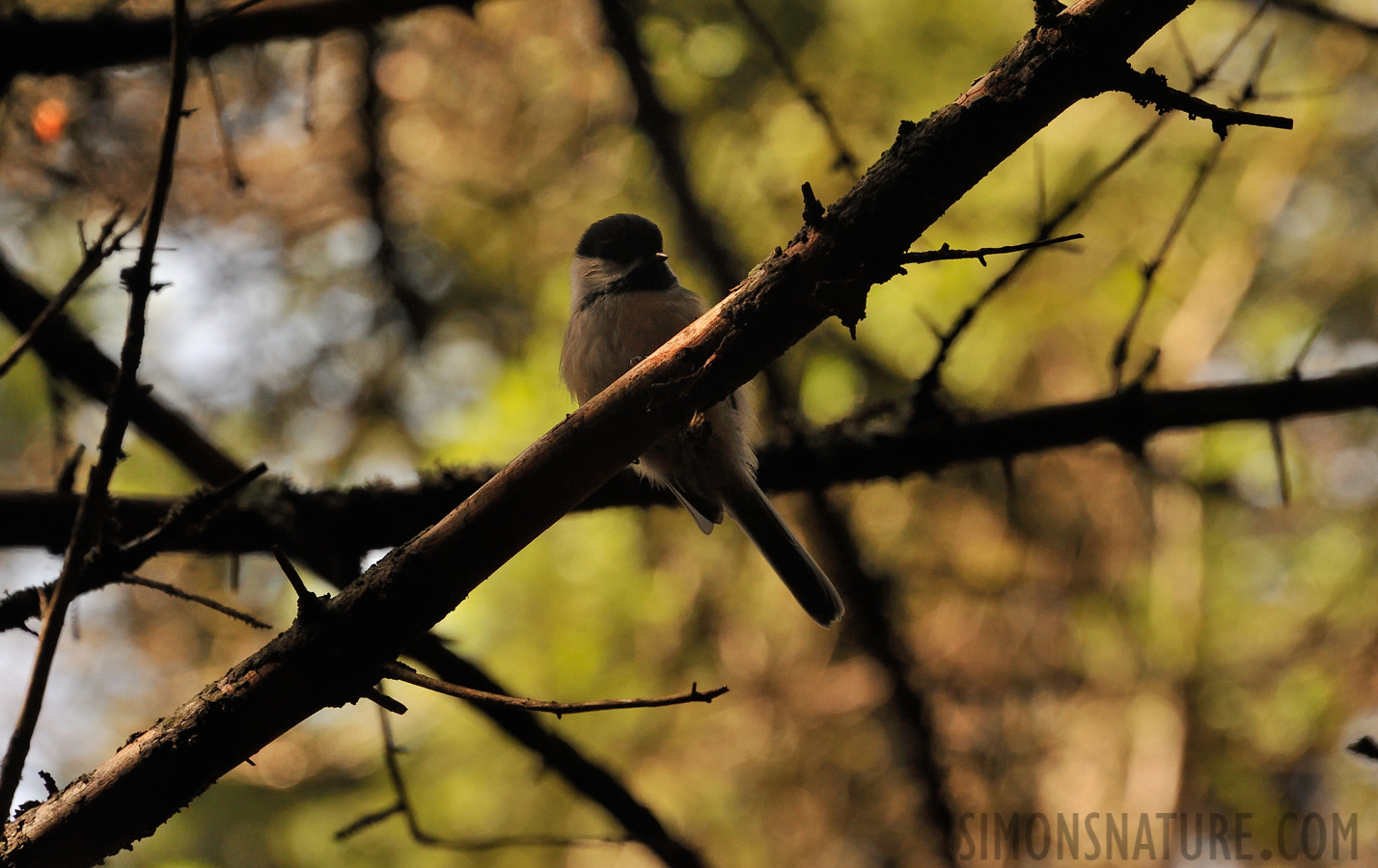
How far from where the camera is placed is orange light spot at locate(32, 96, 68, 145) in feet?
12.2

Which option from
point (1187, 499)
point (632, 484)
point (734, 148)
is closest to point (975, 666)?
point (1187, 499)

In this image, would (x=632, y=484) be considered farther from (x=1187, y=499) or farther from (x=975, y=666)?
(x=1187, y=499)

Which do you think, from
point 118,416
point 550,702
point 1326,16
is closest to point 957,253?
point 550,702

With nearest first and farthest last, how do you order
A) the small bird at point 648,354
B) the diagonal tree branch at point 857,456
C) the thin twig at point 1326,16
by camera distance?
1. the diagonal tree branch at point 857,456
2. the thin twig at point 1326,16
3. the small bird at point 648,354

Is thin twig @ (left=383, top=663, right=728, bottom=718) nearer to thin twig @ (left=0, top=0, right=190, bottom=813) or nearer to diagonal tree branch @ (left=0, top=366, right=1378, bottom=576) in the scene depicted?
thin twig @ (left=0, top=0, right=190, bottom=813)

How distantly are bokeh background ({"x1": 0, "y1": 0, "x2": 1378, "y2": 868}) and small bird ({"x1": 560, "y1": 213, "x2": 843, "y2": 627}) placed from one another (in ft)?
2.50

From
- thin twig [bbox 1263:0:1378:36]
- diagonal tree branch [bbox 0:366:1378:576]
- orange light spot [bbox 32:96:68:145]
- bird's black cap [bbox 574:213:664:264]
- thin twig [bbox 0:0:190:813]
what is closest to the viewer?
thin twig [bbox 0:0:190:813]

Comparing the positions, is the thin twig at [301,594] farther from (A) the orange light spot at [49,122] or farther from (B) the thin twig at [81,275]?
(A) the orange light spot at [49,122]

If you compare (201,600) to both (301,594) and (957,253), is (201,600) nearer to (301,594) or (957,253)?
(301,594)

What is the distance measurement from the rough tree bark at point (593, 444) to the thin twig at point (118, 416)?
0.35m

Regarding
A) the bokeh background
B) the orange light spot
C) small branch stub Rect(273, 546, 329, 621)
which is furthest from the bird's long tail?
the orange light spot

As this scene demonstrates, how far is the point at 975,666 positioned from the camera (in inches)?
210

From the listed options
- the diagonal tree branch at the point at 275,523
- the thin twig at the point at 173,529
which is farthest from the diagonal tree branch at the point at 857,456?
the thin twig at the point at 173,529

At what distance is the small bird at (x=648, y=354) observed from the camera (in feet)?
11.7
